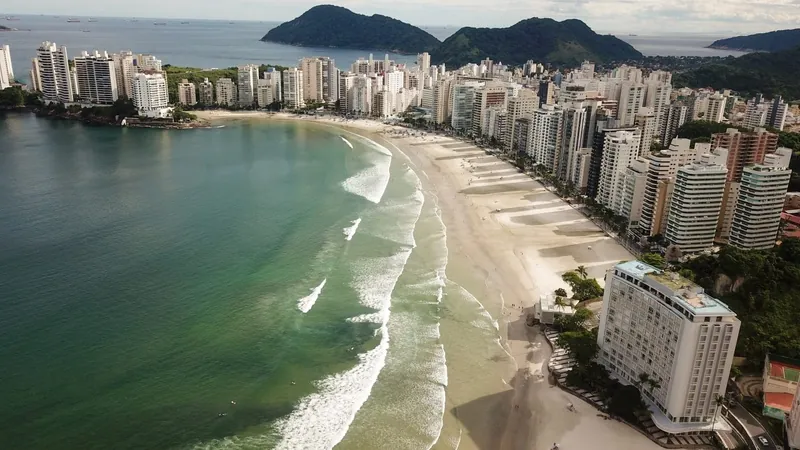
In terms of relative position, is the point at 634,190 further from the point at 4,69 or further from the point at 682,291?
the point at 4,69

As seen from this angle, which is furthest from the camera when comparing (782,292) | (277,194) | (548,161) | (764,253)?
(548,161)

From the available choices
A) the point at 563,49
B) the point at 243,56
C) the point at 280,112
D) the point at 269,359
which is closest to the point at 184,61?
the point at 243,56

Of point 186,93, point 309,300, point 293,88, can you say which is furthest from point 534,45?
point 309,300

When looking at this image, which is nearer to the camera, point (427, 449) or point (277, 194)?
point (427, 449)

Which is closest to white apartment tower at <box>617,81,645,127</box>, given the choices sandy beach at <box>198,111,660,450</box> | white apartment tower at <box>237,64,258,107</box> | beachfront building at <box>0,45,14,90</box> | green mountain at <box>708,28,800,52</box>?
sandy beach at <box>198,111,660,450</box>

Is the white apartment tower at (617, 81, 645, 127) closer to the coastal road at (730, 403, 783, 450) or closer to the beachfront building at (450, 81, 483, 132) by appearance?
the beachfront building at (450, 81, 483, 132)

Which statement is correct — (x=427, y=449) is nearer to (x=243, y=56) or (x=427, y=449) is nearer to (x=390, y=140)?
(x=390, y=140)
